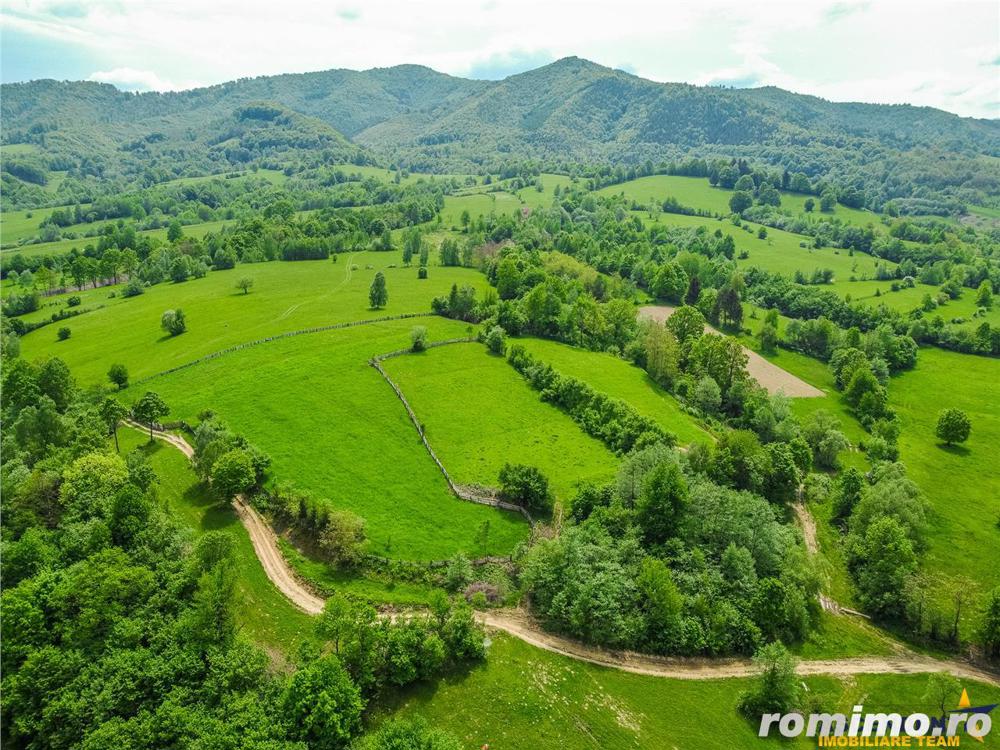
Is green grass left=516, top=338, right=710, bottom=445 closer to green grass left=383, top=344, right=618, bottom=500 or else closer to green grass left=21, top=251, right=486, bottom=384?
green grass left=383, top=344, right=618, bottom=500

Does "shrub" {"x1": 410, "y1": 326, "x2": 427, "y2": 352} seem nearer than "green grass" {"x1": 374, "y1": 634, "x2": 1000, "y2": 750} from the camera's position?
No

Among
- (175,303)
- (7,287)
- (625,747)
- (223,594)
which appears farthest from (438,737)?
(7,287)

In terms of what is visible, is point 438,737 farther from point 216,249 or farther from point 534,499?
point 216,249

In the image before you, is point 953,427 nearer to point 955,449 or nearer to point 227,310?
point 955,449

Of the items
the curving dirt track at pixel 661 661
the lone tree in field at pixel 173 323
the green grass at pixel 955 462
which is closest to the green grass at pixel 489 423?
the curving dirt track at pixel 661 661

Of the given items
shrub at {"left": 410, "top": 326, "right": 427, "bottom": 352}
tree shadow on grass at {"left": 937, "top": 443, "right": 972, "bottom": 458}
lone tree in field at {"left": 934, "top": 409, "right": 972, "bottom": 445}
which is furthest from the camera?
shrub at {"left": 410, "top": 326, "right": 427, "bottom": 352}

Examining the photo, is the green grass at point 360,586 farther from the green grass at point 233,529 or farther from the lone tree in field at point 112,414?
the lone tree in field at point 112,414

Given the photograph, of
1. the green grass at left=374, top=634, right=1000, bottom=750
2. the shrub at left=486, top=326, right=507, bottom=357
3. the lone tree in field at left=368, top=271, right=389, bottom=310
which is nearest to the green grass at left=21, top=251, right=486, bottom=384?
the lone tree in field at left=368, top=271, right=389, bottom=310
